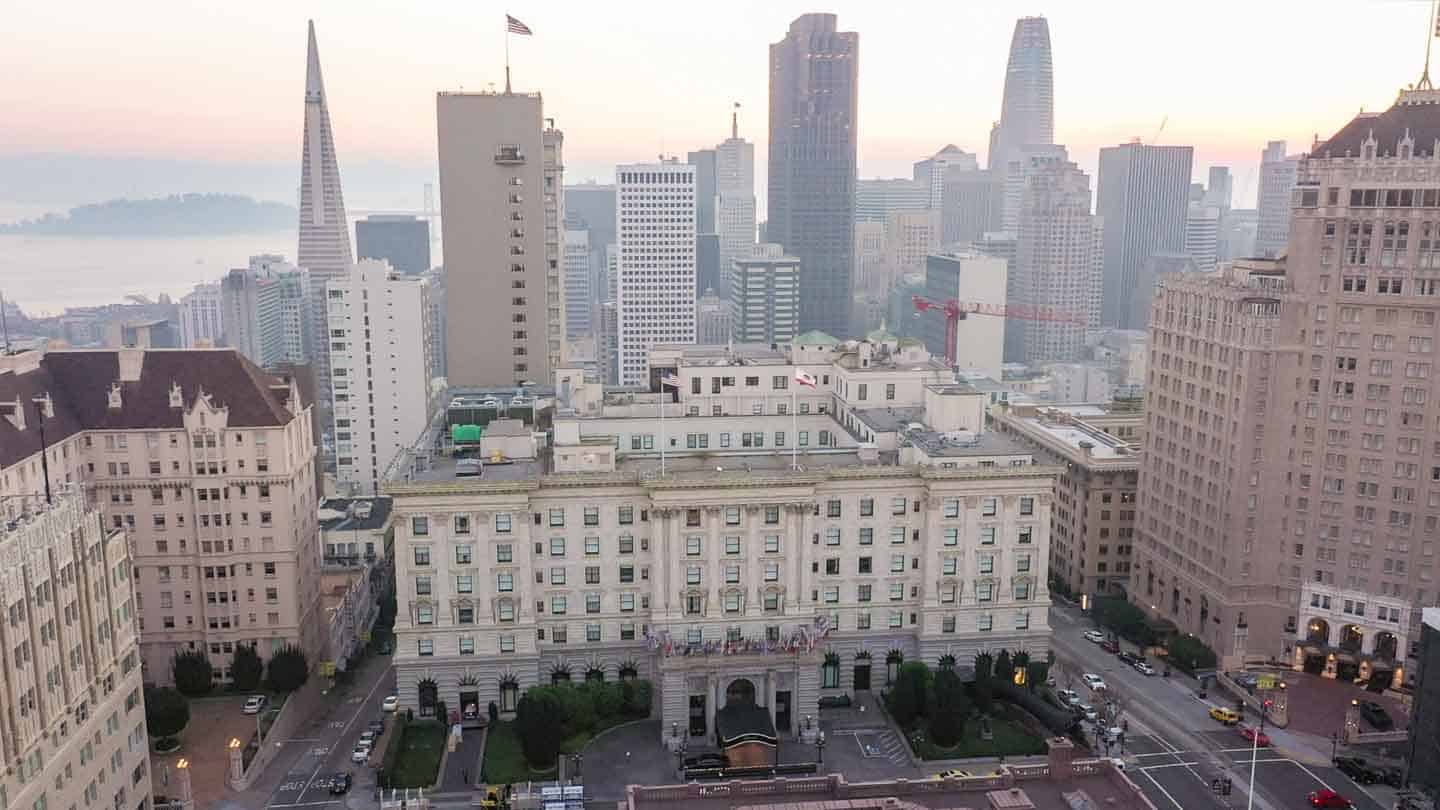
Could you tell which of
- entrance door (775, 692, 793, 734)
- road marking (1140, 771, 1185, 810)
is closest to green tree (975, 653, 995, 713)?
road marking (1140, 771, 1185, 810)

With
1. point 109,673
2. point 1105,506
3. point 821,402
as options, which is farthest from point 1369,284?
point 109,673

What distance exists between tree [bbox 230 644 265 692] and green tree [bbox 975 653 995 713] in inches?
3089

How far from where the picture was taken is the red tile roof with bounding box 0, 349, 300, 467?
121438 mm

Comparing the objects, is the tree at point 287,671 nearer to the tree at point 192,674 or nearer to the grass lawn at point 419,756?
the tree at point 192,674

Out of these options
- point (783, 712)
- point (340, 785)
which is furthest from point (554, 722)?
point (783, 712)

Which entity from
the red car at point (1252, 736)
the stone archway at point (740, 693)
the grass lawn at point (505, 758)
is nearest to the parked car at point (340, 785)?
the grass lawn at point (505, 758)

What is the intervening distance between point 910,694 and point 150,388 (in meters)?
89.5

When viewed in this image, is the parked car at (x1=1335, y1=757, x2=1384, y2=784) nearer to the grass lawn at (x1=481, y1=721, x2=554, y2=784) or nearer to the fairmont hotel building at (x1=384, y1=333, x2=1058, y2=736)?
the fairmont hotel building at (x1=384, y1=333, x2=1058, y2=736)

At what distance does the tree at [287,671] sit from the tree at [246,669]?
1433 mm

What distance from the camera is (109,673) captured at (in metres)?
90.0

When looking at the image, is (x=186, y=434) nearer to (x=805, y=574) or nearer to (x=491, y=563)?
(x=491, y=563)

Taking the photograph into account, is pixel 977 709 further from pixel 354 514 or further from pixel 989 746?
pixel 354 514

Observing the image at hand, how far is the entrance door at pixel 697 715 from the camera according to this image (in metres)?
116

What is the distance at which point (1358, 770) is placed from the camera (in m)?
108
